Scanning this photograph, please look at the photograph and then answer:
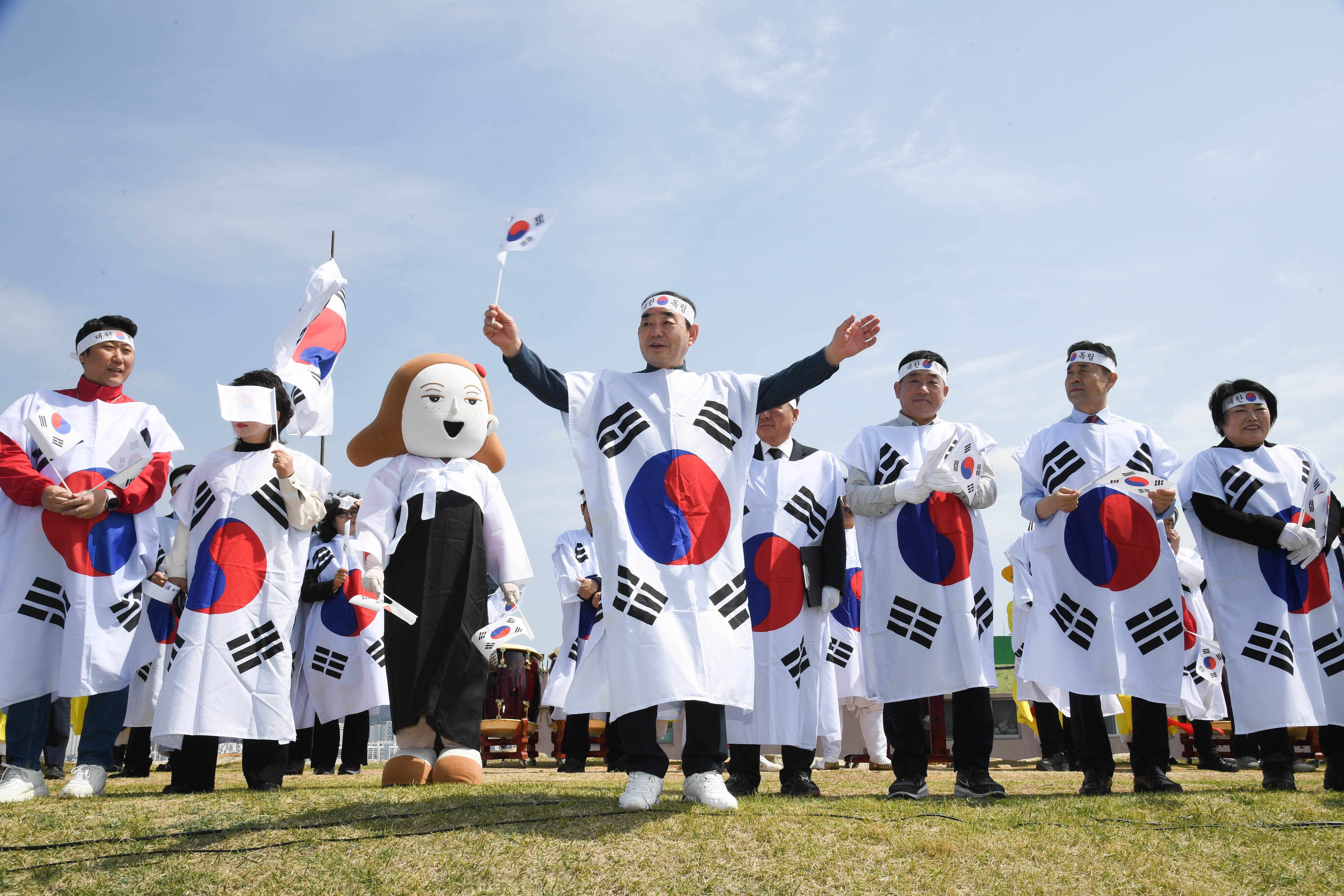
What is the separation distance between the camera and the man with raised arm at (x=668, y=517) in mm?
4277

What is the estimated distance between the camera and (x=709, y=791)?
169 inches

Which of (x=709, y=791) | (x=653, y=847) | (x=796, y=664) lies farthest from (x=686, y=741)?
(x=796, y=664)

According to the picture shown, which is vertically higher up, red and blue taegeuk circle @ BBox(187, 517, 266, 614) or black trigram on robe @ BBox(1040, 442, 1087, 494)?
black trigram on robe @ BBox(1040, 442, 1087, 494)

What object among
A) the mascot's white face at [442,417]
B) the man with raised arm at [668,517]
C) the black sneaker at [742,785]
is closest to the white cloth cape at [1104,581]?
the black sneaker at [742,785]

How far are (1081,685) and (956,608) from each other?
824 millimetres

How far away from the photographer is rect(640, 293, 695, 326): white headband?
4.98 m

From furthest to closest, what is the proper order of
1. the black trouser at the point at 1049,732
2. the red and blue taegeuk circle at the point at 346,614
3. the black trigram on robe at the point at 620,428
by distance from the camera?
the black trouser at the point at 1049,732, the red and blue taegeuk circle at the point at 346,614, the black trigram on robe at the point at 620,428

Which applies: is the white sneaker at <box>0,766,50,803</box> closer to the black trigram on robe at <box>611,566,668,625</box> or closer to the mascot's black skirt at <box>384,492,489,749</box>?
the mascot's black skirt at <box>384,492,489,749</box>

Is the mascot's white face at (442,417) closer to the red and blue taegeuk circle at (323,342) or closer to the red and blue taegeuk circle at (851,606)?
the red and blue taegeuk circle at (323,342)

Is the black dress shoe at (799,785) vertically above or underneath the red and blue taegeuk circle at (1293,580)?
underneath

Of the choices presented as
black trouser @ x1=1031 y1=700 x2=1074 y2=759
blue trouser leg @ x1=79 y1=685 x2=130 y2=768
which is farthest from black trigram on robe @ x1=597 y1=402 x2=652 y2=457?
black trouser @ x1=1031 y1=700 x2=1074 y2=759

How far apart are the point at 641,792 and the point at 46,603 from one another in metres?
3.51

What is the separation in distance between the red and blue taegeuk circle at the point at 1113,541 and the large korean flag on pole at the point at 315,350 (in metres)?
5.45

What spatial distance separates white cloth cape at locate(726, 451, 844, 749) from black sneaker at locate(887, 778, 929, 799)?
0.56 metres
